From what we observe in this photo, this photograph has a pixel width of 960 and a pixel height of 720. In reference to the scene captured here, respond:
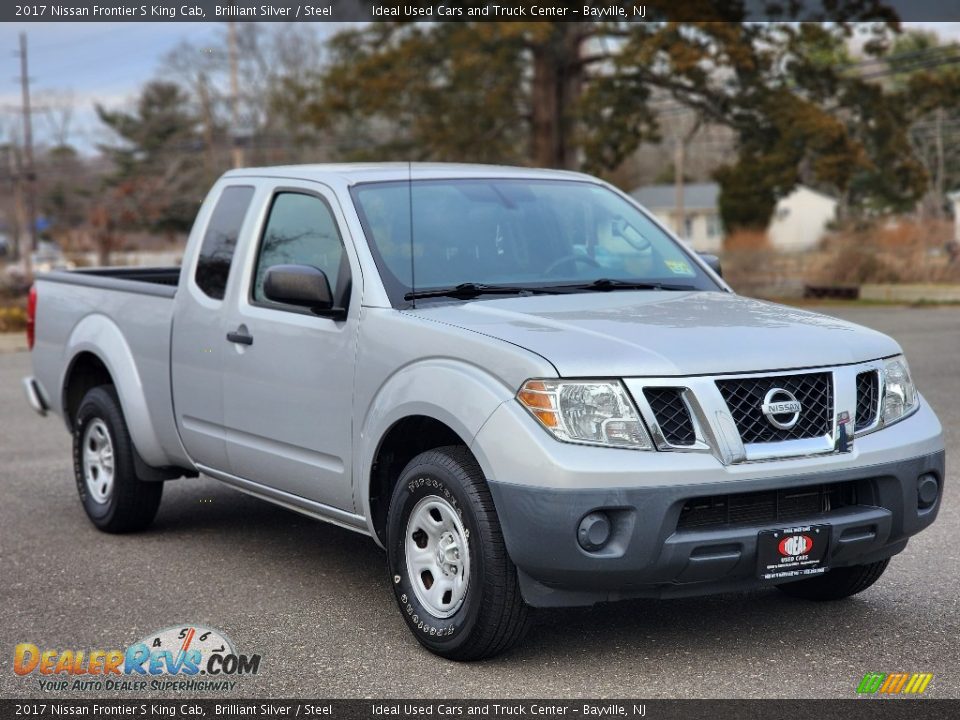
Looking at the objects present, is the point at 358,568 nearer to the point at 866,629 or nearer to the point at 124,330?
the point at 124,330

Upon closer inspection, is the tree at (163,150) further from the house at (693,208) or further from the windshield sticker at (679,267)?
the windshield sticker at (679,267)

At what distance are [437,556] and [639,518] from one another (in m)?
0.91

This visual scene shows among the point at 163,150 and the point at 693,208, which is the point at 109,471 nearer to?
the point at 163,150

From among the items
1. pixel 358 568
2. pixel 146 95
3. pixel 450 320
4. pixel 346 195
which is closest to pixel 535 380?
pixel 450 320

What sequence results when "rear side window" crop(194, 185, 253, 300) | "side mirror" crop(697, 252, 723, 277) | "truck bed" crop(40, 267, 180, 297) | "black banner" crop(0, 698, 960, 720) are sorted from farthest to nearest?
"truck bed" crop(40, 267, 180, 297), "rear side window" crop(194, 185, 253, 300), "side mirror" crop(697, 252, 723, 277), "black banner" crop(0, 698, 960, 720)

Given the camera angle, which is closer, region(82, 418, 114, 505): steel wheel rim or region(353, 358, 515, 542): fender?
region(353, 358, 515, 542): fender

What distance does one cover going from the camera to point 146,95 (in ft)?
257

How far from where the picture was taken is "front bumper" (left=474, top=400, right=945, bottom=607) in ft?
15.1

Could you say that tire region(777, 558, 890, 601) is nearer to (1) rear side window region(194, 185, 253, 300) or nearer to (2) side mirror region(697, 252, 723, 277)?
(2) side mirror region(697, 252, 723, 277)

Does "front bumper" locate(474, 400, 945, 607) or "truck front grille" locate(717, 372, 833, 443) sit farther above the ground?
"truck front grille" locate(717, 372, 833, 443)

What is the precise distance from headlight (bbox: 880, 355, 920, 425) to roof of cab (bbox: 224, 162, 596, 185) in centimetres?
206

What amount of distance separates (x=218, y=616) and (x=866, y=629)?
266cm

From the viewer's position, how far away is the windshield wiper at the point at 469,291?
18.6 feet

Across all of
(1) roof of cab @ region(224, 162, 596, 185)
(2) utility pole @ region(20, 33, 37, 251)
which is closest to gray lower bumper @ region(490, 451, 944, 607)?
(1) roof of cab @ region(224, 162, 596, 185)
